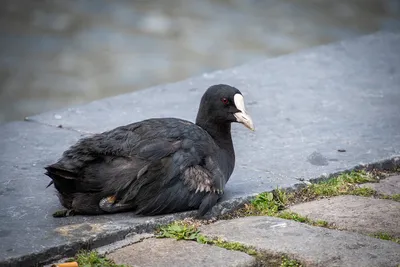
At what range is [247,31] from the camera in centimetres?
1097

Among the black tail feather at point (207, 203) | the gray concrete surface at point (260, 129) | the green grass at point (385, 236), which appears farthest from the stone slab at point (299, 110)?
the green grass at point (385, 236)

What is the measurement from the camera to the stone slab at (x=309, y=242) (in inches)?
154

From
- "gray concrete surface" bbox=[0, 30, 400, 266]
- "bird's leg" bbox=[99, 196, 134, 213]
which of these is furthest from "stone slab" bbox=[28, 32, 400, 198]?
"bird's leg" bbox=[99, 196, 134, 213]

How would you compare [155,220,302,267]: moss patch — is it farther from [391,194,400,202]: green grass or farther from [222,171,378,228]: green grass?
[391,194,400,202]: green grass

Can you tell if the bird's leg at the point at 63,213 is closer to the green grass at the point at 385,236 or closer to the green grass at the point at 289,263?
the green grass at the point at 289,263

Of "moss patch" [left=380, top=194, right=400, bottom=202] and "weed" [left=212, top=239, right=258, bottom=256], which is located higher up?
"moss patch" [left=380, top=194, right=400, bottom=202]

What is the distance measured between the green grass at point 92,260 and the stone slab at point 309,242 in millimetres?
549

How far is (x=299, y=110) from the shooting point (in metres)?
6.49

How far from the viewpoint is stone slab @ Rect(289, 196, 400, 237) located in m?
4.34

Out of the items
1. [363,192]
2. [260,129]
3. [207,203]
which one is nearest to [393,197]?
[363,192]

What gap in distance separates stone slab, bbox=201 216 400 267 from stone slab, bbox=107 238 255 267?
0.53 ft

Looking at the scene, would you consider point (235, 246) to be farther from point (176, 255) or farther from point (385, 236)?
point (385, 236)

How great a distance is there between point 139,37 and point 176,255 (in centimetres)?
689

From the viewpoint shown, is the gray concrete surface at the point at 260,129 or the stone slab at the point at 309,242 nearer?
the stone slab at the point at 309,242
